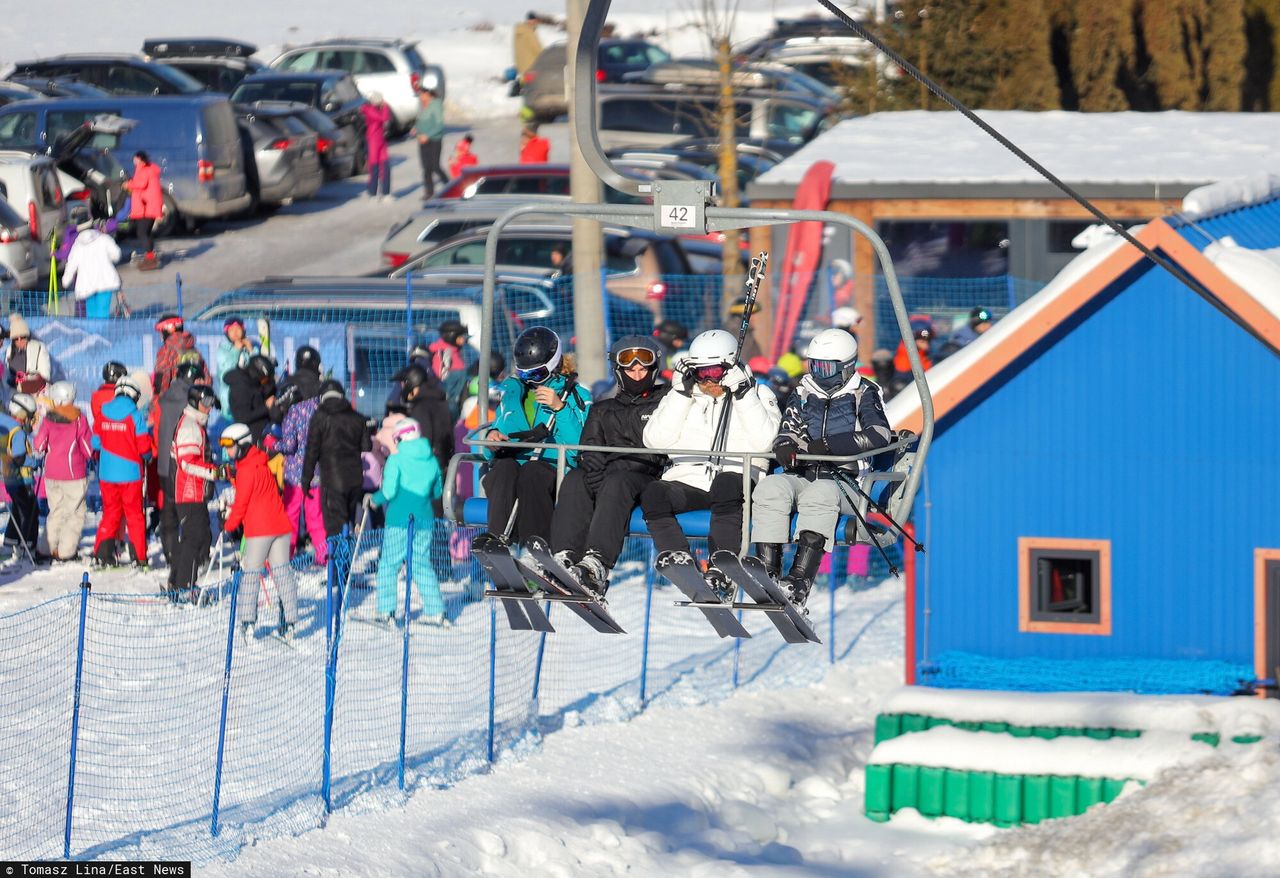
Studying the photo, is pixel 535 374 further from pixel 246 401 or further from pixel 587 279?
pixel 587 279

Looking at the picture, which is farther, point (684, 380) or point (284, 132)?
point (284, 132)

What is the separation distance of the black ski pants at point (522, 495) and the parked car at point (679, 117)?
22529mm

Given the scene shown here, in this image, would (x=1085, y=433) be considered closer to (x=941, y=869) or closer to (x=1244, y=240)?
(x=1244, y=240)

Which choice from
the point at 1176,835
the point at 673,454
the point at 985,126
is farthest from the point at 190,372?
the point at 985,126

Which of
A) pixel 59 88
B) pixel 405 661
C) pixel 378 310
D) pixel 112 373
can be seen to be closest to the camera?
pixel 405 661

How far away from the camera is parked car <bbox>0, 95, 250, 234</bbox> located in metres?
29.7

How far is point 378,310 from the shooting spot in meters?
20.3

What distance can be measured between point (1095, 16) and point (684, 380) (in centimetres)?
2428

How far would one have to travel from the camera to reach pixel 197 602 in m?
16.6

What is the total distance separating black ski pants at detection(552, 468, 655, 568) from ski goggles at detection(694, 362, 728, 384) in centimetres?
65

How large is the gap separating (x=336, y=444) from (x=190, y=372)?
161 centimetres

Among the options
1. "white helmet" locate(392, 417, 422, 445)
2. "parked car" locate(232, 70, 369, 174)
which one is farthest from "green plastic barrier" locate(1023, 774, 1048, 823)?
"parked car" locate(232, 70, 369, 174)

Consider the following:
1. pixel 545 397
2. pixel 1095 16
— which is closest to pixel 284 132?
pixel 1095 16

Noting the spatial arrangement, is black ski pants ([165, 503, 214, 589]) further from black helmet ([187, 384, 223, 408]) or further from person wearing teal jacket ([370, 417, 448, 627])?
person wearing teal jacket ([370, 417, 448, 627])
